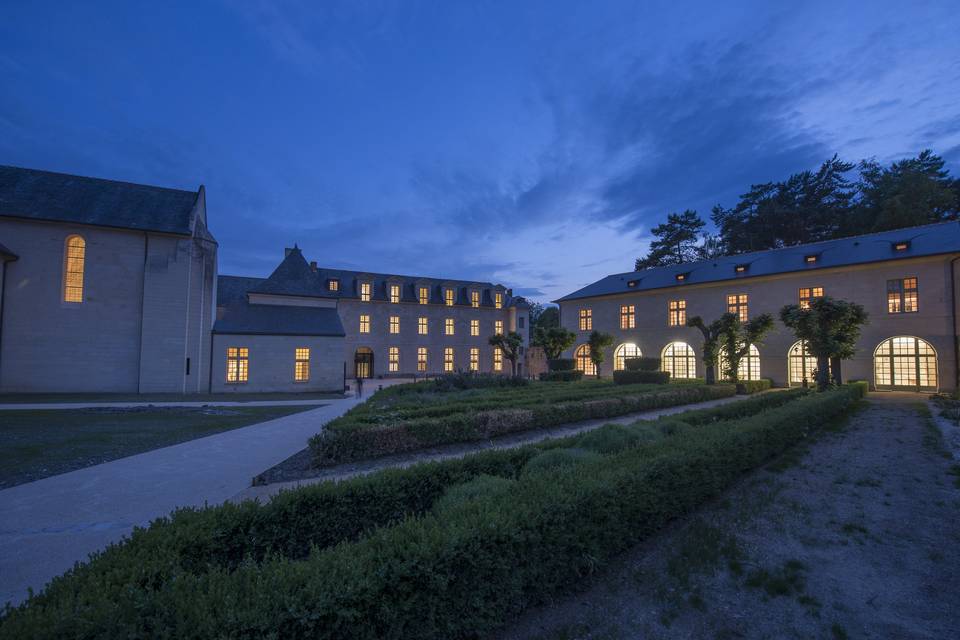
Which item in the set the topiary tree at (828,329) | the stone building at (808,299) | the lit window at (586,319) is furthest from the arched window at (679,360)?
the topiary tree at (828,329)

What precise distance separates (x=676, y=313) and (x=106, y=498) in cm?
3242

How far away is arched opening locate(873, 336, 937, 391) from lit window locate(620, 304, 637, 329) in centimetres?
1427

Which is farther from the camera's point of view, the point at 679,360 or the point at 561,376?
the point at 679,360

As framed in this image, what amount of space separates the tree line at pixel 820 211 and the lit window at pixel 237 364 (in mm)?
43219

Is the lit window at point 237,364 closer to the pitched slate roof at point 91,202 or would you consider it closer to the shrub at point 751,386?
the pitched slate roof at point 91,202

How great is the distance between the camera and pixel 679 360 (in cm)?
3083

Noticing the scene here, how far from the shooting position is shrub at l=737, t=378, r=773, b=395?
22.4m

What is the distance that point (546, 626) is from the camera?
3432 mm

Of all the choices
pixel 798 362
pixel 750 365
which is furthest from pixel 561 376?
pixel 798 362

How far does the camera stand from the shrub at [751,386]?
22.4 meters

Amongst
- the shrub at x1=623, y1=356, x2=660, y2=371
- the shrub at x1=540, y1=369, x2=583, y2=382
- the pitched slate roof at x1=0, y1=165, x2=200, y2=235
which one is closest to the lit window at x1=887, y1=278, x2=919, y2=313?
the shrub at x1=623, y1=356, x2=660, y2=371

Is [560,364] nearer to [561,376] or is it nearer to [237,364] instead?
[561,376]

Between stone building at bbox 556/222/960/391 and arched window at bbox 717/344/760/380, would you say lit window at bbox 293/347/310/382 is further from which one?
arched window at bbox 717/344/760/380

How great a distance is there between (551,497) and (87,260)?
2651 centimetres
